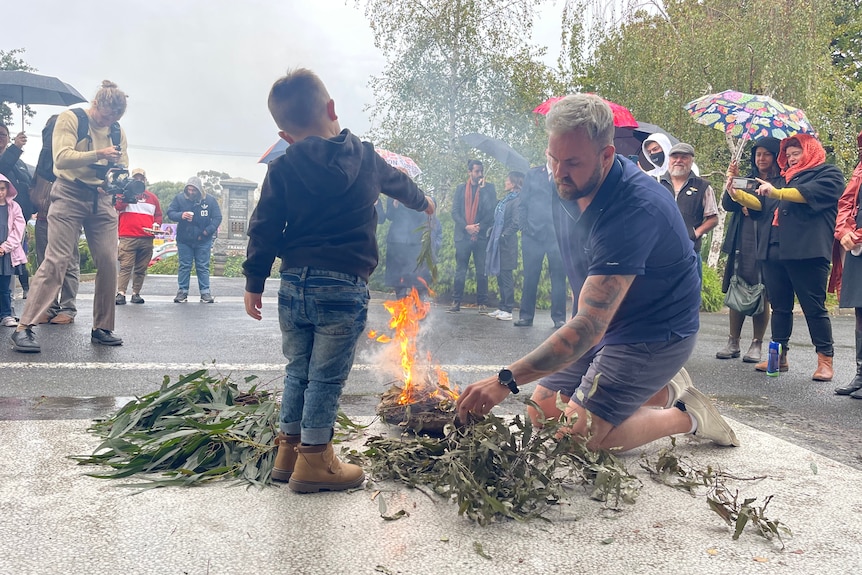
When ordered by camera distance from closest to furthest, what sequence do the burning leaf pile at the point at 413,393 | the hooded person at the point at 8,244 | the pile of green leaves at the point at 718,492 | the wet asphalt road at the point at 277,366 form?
the pile of green leaves at the point at 718,492 → the burning leaf pile at the point at 413,393 → the wet asphalt road at the point at 277,366 → the hooded person at the point at 8,244

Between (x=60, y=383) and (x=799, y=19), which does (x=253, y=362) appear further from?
(x=799, y=19)

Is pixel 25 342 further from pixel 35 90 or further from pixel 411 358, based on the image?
pixel 35 90

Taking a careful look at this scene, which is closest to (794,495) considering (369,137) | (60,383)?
(60,383)

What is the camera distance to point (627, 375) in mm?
3410

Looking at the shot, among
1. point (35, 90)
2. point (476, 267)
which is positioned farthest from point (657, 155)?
point (35, 90)

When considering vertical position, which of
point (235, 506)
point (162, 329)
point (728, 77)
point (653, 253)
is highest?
point (728, 77)

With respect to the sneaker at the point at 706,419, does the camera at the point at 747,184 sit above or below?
above

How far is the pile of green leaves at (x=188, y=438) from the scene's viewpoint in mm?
3191

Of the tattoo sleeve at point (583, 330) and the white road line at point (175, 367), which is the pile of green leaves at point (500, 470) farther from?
the white road line at point (175, 367)

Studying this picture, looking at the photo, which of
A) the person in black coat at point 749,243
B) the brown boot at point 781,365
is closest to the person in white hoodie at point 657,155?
the person in black coat at point 749,243

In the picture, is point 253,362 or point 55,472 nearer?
point 55,472

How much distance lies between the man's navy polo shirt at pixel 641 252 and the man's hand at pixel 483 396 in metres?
0.72

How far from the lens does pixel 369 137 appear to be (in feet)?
74.8

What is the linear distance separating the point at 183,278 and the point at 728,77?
13.1m
